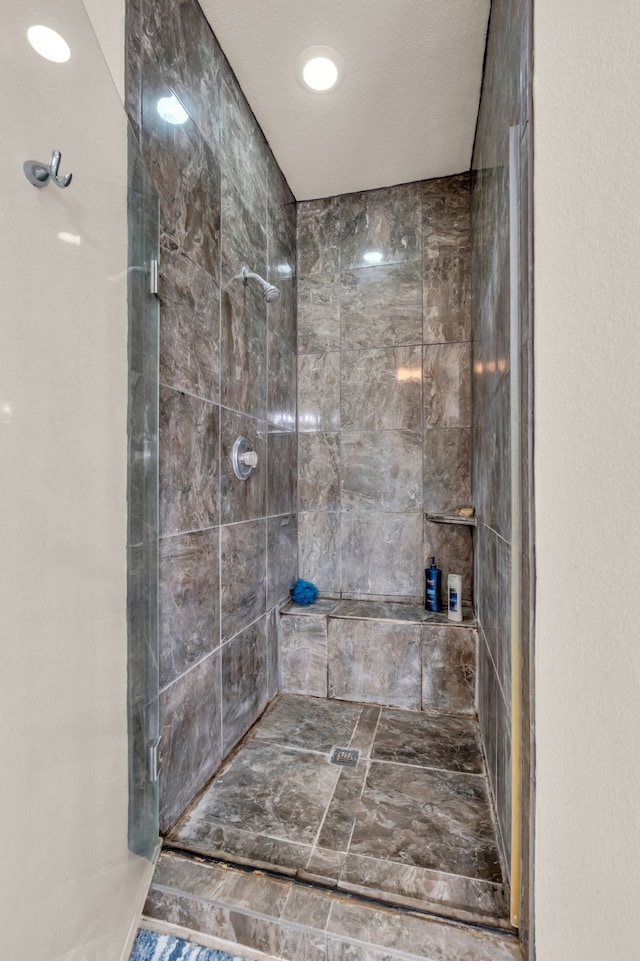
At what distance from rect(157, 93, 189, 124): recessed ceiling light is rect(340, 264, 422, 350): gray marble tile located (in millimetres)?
1096

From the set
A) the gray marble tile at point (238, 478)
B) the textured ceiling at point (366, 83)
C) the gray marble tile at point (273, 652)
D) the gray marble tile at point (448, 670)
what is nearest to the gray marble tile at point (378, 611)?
the gray marble tile at point (448, 670)

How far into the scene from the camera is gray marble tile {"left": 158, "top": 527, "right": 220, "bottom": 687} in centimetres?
108

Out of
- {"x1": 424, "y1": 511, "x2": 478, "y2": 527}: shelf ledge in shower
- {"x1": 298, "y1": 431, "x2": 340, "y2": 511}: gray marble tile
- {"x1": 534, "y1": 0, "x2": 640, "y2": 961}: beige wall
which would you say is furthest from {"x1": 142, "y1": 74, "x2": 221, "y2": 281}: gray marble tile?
{"x1": 424, "y1": 511, "x2": 478, "y2": 527}: shelf ledge in shower

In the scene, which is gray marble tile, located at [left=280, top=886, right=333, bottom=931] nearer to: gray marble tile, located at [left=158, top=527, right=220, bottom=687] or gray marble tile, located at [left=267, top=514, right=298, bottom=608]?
gray marble tile, located at [left=158, top=527, right=220, bottom=687]

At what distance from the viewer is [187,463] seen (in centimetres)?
119

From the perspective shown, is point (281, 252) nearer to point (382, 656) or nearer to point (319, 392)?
point (319, 392)

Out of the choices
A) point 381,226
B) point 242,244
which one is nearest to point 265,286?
point 242,244

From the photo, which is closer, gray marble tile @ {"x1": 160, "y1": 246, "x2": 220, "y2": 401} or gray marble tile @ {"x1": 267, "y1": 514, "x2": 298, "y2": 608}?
gray marble tile @ {"x1": 160, "y1": 246, "x2": 220, "y2": 401}

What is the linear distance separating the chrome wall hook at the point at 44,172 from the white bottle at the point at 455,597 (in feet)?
5.77

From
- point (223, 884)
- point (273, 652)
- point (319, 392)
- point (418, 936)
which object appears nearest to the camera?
point (418, 936)

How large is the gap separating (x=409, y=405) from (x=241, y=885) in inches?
71.3

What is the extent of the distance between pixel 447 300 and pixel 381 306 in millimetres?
316

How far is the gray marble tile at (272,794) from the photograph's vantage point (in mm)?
1131

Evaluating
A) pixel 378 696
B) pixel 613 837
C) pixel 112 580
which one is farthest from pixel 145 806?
pixel 378 696
